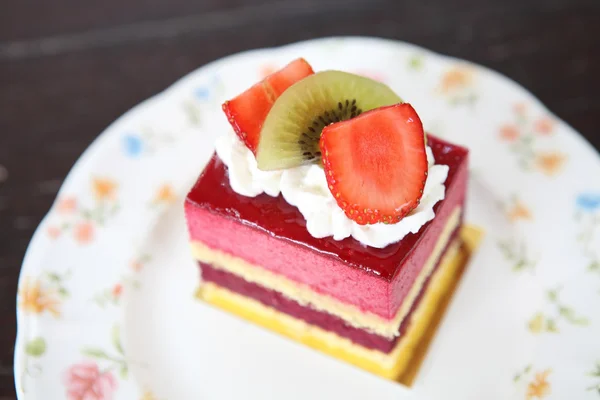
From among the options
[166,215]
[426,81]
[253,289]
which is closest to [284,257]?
[253,289]

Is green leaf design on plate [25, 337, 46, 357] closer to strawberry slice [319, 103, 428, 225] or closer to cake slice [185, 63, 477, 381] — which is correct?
cake slice [185, 63, 477, 381]

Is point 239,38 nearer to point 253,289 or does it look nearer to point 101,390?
point 253,289

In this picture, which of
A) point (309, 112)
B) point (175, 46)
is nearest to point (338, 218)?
point (309, 112)

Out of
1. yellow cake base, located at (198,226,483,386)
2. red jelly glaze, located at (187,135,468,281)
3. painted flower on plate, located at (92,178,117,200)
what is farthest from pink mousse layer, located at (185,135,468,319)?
painted flower on plate, located at (92,178,117,200)

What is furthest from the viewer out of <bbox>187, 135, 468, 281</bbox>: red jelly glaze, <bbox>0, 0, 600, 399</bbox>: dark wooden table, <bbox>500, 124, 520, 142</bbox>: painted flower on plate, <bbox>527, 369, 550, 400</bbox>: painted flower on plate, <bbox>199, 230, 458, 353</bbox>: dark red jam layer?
<bbox>0, 0, 600, 399</bbox>: dark wooden table

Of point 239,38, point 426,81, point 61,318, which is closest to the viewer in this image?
point 61,318

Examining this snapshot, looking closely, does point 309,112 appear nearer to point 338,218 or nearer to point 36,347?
point 338,218
